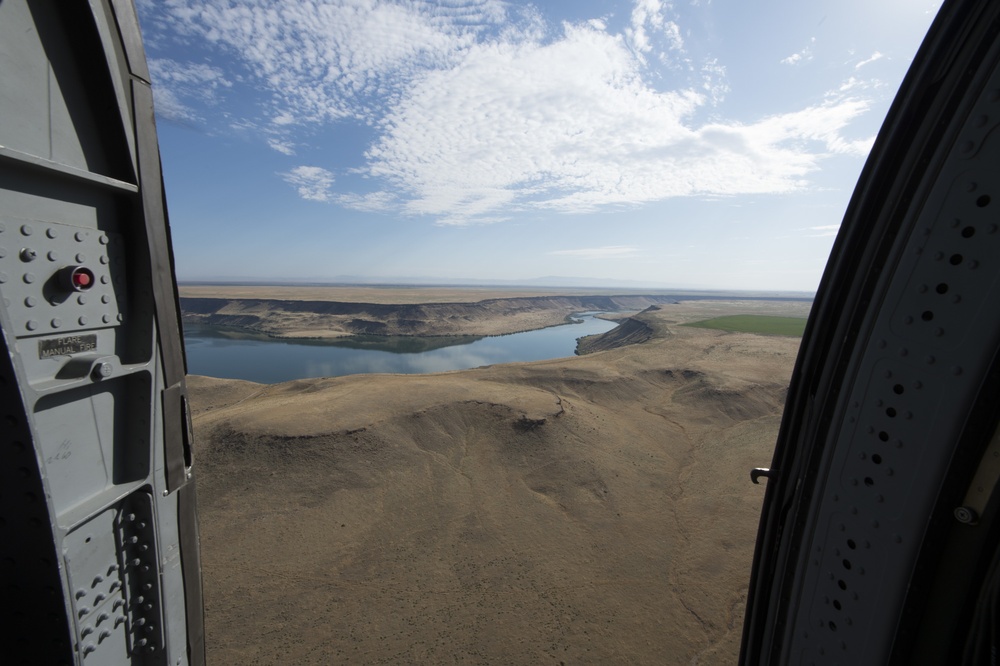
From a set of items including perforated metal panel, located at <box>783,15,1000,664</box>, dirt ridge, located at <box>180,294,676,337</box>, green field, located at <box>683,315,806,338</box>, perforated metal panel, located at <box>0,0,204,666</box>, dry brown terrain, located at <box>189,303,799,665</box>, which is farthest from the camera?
dirt ridge, located at <box>180,294,676,337</box>

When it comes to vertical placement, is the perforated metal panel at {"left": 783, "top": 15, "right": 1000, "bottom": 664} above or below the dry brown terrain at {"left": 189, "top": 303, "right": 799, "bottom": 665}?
above

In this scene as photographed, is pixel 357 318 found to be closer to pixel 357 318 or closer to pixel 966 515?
pixel 357 318

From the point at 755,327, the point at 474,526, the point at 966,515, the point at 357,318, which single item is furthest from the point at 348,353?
the point at 966,515

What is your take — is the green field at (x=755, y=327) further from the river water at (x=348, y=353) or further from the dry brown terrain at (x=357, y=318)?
the dry brown terrain at (x=357, y=318)

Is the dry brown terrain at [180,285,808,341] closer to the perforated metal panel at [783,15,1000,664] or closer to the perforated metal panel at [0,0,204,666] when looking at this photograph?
the perforated metal panel at [0,0,204,666]

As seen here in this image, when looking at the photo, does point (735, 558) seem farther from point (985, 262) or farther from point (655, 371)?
point (655, 371)

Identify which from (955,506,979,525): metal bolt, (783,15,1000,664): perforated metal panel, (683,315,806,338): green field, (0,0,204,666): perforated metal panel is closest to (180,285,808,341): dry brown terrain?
(683,315,806,338): green field

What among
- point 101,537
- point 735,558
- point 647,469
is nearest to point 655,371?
point 647,469
